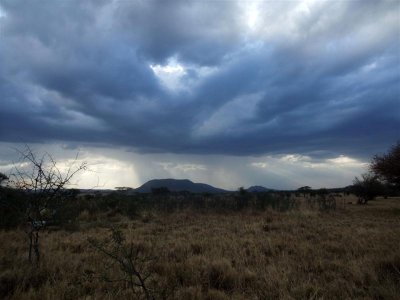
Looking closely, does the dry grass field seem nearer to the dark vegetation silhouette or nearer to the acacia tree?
the dark vegetation silhouette

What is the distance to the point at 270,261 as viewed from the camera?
824 centimetres

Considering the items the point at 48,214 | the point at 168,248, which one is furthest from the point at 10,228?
the point at 168,248

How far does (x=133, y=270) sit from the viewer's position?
5.07 m

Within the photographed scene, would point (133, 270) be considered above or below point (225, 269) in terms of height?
above

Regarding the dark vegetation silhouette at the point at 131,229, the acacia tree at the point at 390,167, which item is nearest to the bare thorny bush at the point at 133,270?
the dark vegetation silhouette at the point at 131,229

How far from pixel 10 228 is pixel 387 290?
15.3 metres

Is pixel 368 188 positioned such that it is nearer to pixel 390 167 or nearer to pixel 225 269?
pixel 390 167

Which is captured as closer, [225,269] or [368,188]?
[225,269]

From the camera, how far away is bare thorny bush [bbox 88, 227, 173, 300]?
520 centimetres

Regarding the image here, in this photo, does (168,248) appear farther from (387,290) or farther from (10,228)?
(10,228)

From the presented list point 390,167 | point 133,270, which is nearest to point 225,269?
point 133,270

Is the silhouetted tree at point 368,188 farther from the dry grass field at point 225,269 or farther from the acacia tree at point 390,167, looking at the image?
the dry grass field at point 225,269

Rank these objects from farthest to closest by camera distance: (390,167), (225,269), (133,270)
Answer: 1. (390,167)
2. (225,269)
3. (133,270)

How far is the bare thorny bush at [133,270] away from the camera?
520cm
